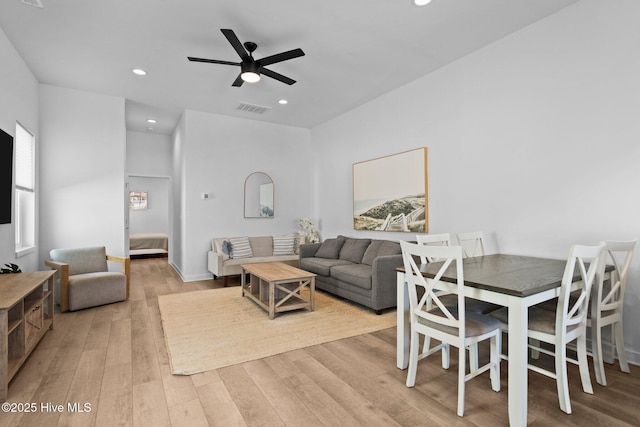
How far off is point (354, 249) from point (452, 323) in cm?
313

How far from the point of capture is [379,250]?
472cm

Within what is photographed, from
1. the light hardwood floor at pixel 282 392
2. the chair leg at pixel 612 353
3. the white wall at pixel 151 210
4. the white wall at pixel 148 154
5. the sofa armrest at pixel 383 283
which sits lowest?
the light hardwood floor at pixel 282 392

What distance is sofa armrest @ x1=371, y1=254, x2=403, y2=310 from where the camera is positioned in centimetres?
385

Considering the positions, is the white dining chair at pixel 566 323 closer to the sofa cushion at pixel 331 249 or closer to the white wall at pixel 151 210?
the sofa cushion at pixel 331 249

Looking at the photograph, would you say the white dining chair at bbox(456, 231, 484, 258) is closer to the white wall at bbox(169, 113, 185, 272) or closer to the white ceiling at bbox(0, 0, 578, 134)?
the white ceiling at bbox(0, 0, 578, 134)

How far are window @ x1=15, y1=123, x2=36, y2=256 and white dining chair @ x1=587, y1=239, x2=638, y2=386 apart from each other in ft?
18.7

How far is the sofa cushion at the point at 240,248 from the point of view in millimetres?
5738

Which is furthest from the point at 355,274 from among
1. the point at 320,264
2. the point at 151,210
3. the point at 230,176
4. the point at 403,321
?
the point at 151,210

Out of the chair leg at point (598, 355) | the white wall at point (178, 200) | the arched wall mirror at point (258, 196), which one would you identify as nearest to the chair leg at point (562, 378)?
the chair leg at point (598, 355)

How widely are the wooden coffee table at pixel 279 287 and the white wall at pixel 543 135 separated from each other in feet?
6.06

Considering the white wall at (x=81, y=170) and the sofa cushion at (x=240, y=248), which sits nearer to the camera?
the white wall at (x=81, y=170)

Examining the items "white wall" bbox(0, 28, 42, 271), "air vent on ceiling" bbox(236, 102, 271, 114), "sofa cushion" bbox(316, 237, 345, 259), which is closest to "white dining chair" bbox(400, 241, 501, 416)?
"sofa cushion" bbox(316, 237, 345, 259)

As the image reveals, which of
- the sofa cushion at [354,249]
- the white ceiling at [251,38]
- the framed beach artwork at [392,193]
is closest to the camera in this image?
the white ceiling at [251,38]

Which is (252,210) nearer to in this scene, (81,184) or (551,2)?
A: (81,184)
